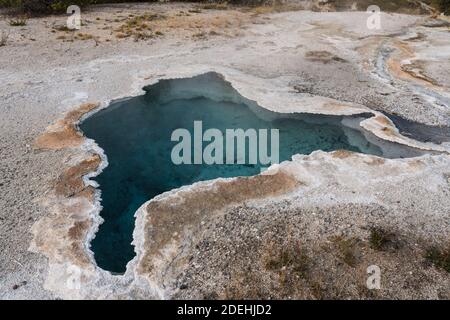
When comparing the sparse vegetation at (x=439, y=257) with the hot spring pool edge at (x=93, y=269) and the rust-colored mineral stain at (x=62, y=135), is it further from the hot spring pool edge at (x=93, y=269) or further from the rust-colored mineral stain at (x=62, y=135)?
the rust-colored mineral stain at (x=62, y=135)

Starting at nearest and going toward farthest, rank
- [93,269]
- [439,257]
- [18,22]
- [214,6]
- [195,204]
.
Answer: [93,269] < [439,257] < [195,204] < [18,22] < [214,6]

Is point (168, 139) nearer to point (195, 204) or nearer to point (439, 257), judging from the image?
point (195, 204)

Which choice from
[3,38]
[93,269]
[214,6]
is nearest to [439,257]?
[93,269]

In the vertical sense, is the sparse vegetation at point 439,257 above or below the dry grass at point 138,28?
below

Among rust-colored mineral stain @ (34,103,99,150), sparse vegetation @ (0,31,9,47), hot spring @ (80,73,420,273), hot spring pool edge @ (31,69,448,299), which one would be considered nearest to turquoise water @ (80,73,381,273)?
hot spring @ (80,73,420,273)

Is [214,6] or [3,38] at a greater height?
[214,6]

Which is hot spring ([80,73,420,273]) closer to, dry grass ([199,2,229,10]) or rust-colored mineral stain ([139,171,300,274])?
rust-colored mineral stain ([139,171,300,274])

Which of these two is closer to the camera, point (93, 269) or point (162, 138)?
point (93, 269)

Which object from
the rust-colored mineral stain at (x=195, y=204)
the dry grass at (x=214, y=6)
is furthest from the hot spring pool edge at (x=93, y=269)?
the dry grass at (x=214, y=6)
